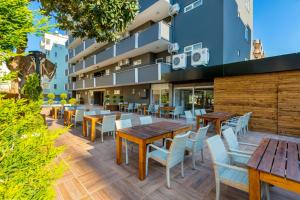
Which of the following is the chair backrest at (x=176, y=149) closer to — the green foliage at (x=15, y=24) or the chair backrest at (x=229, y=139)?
the chair backrest at (x=229, y=139)

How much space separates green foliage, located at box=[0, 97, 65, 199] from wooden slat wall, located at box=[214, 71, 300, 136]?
8317mm

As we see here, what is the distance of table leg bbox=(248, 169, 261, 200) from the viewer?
5.60 feet

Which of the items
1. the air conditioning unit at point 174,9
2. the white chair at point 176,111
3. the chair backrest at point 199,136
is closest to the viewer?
the chair backrest at point 199,136

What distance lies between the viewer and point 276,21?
15.3 meters

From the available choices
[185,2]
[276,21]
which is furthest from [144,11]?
[276,21]

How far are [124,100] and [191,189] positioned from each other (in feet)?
48.1

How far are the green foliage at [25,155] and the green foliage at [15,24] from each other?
1.74ft

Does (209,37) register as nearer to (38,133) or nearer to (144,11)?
(144,11)

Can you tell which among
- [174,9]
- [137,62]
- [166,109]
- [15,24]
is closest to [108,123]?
[15,24]

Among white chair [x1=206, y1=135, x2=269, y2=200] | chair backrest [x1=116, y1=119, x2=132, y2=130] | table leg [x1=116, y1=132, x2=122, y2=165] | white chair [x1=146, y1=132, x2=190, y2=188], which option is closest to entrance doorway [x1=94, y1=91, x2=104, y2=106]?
chair backrest [x1=116, y1=119, x2=132, y2=130]

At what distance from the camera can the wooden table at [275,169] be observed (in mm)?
1551

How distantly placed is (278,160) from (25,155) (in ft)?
9.39

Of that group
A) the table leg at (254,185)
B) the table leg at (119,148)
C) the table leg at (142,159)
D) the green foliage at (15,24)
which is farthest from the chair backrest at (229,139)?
the green foliage at (15,24)

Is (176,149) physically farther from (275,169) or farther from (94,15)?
(94,15)
